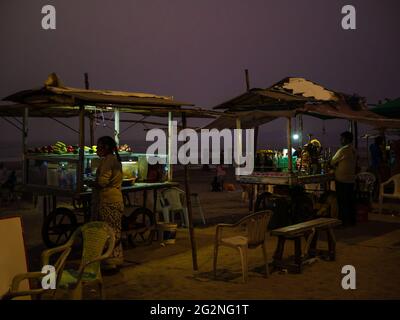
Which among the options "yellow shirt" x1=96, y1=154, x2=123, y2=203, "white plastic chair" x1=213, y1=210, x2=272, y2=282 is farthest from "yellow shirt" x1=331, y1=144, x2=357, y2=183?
"yellow shirt" x1=96, y1=154, x2=123, y2=203

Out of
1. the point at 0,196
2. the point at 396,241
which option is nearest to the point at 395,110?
the point at 396,241

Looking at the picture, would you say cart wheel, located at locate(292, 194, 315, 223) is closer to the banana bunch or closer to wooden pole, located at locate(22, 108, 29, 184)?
the banana bunch

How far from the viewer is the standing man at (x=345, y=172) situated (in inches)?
401

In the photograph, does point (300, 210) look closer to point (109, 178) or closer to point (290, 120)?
point (290, 120)

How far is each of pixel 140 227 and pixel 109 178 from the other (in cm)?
202

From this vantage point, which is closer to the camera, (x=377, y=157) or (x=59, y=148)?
(x=59, y=148)

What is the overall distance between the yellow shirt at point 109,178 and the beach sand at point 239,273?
1.13 m

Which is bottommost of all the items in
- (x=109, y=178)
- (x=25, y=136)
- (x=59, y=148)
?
(x=109, y=178)

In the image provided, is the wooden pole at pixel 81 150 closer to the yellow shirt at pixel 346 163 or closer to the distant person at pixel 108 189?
the distant person at pixel 108 189

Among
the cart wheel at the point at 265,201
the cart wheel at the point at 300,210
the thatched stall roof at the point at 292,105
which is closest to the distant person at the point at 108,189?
the thatched stall roof at the point at 292,105

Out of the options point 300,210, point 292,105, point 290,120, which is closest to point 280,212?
point 300,210

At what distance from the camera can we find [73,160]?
7520 millimetres

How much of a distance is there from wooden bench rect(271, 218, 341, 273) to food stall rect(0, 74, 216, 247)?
2.24 meters
